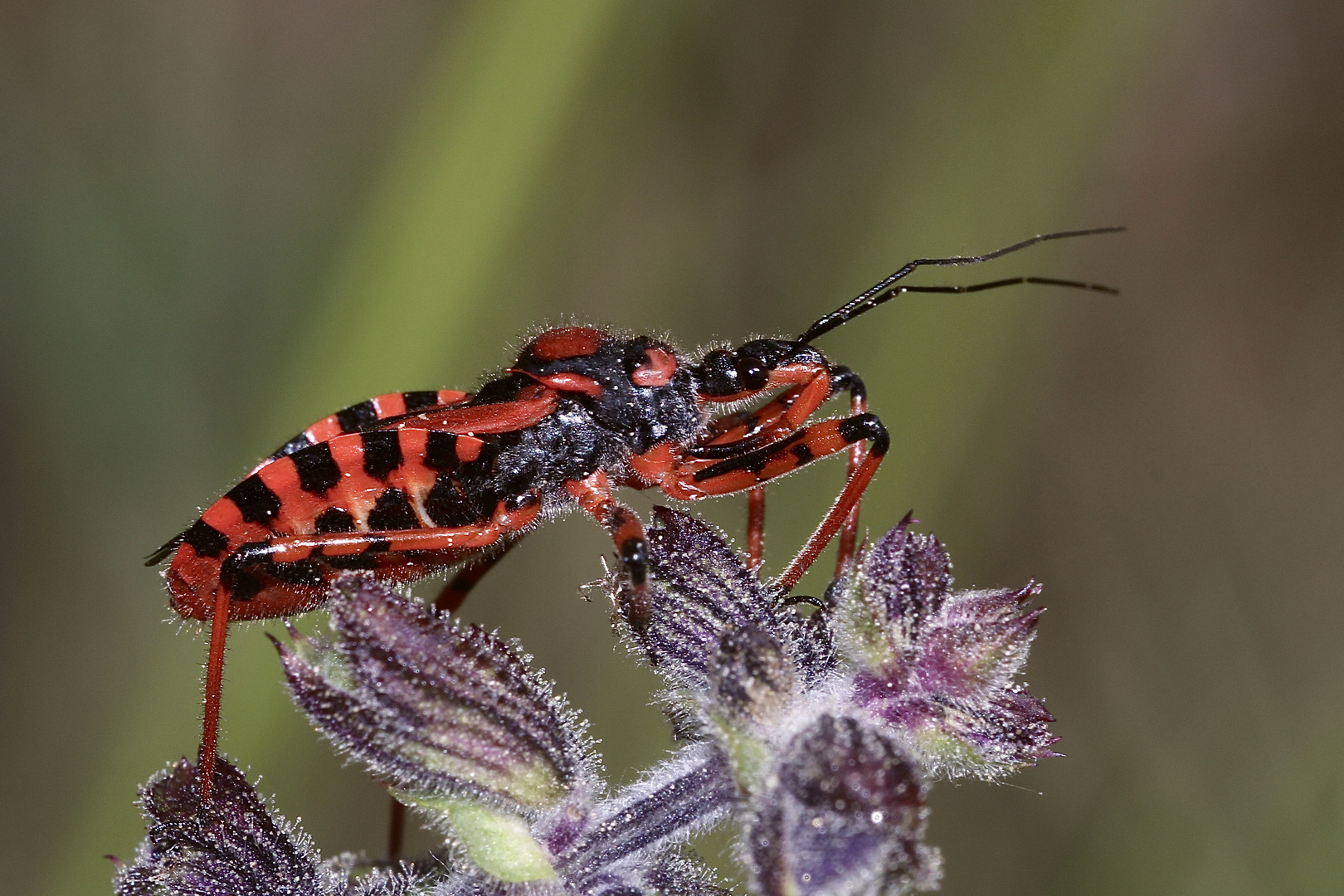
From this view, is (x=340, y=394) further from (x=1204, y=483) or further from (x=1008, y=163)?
(x=1204, y=483)

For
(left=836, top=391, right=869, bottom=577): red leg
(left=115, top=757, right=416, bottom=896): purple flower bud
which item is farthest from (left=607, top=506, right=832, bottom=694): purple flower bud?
(left=115, top=757, right=416, bottom=896): purple flower bud

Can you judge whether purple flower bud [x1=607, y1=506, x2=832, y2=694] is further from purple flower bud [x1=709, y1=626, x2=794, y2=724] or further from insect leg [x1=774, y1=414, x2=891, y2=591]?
insect leg [x1=774, y1=414, x2=891, y2=591]

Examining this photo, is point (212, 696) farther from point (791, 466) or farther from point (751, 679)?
point (791, 466)

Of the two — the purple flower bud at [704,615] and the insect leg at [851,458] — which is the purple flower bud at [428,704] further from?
the insect leg at [851,458]

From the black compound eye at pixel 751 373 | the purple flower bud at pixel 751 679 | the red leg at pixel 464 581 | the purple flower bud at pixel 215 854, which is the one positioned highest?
the black compound eye at pixel 751 373

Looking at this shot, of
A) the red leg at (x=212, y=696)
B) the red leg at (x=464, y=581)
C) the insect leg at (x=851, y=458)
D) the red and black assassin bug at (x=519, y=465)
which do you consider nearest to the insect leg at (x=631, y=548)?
the red and black assassin bug at (x=519, y=465)

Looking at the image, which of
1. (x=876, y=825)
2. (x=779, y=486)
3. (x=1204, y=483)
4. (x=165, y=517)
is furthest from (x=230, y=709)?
(x=1204, y=483)

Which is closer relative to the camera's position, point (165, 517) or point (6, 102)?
point (165, 517)
